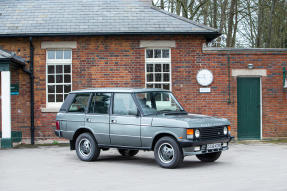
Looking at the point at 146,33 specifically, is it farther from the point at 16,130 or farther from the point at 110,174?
the point at 110,174

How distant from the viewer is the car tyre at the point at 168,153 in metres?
9.17

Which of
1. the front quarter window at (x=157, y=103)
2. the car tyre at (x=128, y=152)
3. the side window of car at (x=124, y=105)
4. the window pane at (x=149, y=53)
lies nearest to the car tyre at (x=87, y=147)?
the side window of car at (x=124, y=105)

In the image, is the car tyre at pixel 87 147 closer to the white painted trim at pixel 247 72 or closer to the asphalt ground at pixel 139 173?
the asphalt ground at pixel 139 173

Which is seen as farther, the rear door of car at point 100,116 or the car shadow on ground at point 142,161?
the rear door of car at point 100,116

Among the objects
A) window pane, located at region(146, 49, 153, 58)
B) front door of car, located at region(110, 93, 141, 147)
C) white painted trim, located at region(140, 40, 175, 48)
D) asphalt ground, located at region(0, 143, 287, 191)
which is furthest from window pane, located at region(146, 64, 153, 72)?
front door of car, located at region(110, 93, 141, 147)

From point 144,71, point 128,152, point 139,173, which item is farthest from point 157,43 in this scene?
point 139,173

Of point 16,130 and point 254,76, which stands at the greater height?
point 254,76

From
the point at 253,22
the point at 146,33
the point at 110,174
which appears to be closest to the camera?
the point at 110,174

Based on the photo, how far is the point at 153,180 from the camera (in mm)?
7941

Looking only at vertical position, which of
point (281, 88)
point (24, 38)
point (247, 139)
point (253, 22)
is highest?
point (253, 22)

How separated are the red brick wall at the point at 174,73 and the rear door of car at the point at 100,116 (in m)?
5.25

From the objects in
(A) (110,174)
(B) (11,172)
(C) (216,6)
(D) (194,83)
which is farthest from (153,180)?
(C) (216,6)

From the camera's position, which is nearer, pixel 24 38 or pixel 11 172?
pixel 11 172

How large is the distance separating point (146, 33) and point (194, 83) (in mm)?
2594
